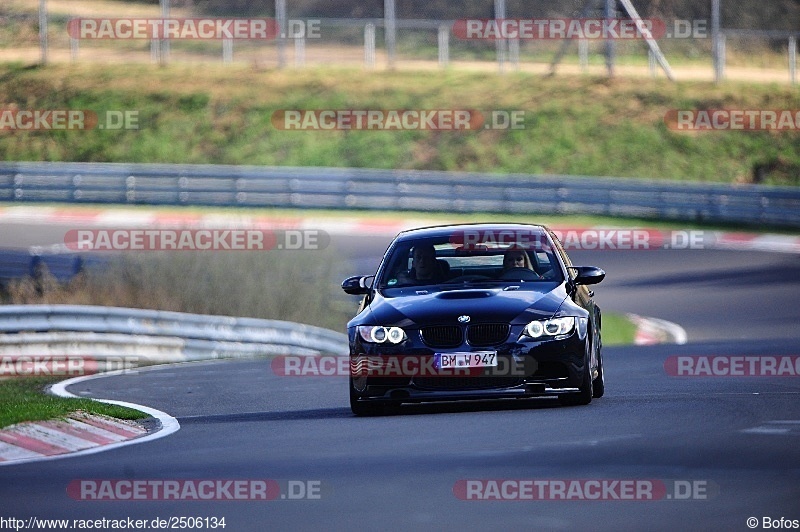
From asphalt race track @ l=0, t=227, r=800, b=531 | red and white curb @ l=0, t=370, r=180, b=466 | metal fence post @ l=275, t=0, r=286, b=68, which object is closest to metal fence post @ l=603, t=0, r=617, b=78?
metal fence post @ l=275, t=0, r=286, b=68

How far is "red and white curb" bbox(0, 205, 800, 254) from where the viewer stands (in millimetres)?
34625

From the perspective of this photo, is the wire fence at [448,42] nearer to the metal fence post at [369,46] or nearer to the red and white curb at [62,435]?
the metal fence post at [369,46]

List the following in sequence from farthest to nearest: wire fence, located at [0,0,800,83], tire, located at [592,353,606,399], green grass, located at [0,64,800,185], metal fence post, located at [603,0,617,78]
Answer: wire fence, located at [0,0,800,83]
green grass, located at [0,64,800,185]
metal fence post, located at [603,0,617,78]
tire, located at [592,353,606,399]

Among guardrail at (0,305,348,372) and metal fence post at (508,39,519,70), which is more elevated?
metal fence post at (508,39,519,70)

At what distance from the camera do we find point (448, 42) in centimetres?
5206

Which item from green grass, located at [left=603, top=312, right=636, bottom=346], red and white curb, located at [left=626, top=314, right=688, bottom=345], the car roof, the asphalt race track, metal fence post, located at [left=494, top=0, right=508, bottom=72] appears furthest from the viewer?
metal fence post, located at [left=494, top=0, right=508, bottom=72]

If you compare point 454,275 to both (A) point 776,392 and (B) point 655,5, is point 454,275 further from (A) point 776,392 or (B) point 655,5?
(B) point 655,5

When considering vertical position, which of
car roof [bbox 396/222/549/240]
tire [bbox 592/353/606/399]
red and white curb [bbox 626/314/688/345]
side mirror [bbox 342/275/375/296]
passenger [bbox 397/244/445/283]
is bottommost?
red and white curb [bbox 626/314/688/345]

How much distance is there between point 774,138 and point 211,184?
55.9 feet

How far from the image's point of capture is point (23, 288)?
23.1 meters

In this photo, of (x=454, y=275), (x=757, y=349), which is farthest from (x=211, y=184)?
(x=454, y=275)

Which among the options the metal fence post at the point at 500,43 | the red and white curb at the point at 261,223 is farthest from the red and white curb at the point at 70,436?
the metal fence post at the point at 500,43

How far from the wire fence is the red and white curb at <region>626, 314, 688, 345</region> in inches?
846

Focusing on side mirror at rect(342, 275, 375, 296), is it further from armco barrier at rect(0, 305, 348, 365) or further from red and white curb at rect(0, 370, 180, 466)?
armco barrier at rect(0, 305, 348, 365)
